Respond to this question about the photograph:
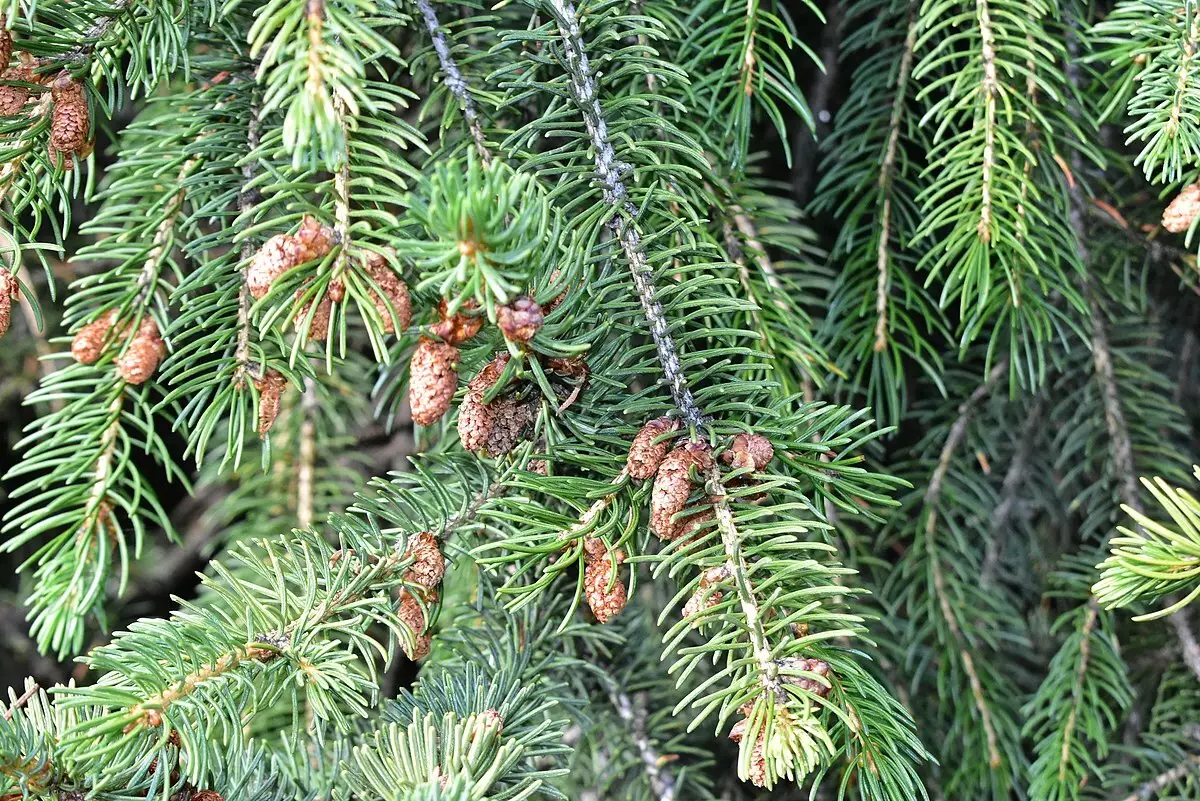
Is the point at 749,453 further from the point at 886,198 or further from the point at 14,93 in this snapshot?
the point at 14,93

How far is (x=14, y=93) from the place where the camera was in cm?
48

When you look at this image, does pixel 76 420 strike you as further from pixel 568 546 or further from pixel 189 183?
pixel 568 546

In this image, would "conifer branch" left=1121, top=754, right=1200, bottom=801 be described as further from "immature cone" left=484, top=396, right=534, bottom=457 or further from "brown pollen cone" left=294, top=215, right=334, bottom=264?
"brown pollen cone" left=294, top=215, right=334, bottom=264

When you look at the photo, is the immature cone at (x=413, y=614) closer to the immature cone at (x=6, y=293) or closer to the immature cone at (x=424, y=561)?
the immature cone at (x=424, y=561)

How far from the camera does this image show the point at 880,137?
2.39 ft

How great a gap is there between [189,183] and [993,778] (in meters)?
0.71

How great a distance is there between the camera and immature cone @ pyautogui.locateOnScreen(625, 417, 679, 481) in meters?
0.44

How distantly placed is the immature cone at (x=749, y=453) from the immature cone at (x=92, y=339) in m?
0.35

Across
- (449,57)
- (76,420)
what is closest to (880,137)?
(449,57)

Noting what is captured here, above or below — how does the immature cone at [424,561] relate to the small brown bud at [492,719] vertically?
above

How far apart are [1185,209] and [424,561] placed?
45 cm

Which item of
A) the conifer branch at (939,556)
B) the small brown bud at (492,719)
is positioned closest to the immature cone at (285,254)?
the small brown bud at (492,719)

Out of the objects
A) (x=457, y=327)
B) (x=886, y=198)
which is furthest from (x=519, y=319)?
(x=886, y=198)

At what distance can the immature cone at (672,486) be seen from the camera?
42cm
